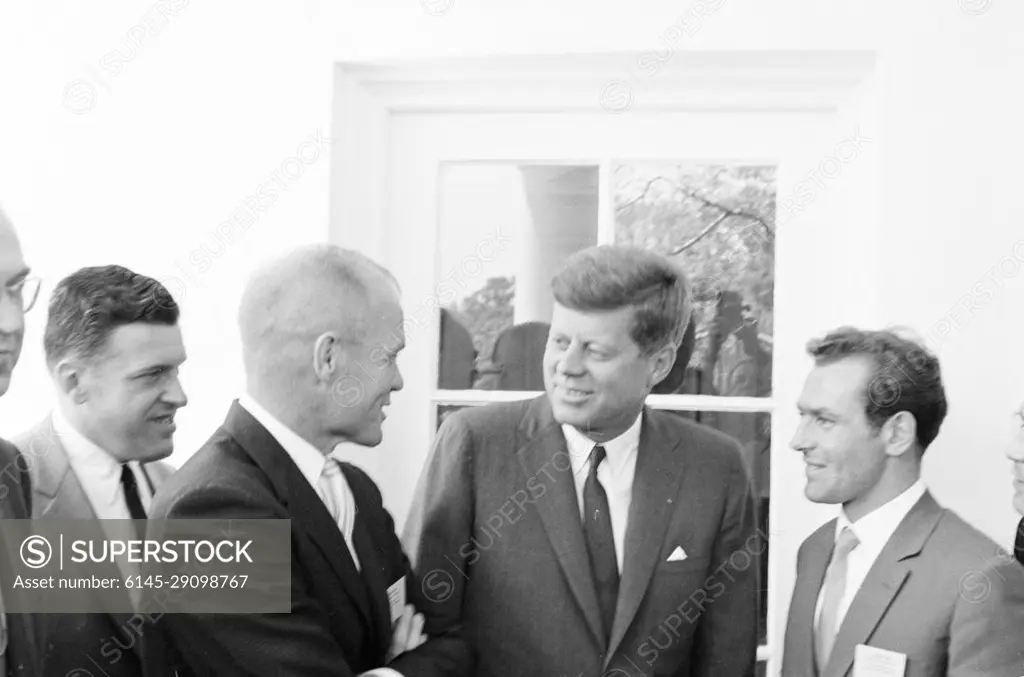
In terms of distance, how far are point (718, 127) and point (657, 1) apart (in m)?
0.29

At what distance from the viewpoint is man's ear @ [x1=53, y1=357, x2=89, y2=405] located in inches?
75.2

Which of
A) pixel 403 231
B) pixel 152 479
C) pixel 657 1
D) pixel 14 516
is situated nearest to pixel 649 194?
pixel 657 1

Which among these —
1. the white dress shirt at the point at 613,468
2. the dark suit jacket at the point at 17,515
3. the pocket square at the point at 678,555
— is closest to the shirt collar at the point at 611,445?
the white dress shirt at the point at 613,468

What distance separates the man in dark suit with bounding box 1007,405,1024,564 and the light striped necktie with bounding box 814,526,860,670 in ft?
1.01

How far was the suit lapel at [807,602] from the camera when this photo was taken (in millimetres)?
1855

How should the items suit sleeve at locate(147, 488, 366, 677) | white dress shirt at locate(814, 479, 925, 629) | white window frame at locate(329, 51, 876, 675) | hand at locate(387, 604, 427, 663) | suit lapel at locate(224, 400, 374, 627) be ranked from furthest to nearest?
white window frame at locate(329, 51, 876, 675) < white dress shirt at locate(814, 479, 925, 629) < hand at locate(387, 604, 427, 663) < suit lapel at locate(224, 400, 374, 627) < suit sleeve at locate(147, 488, 366, 677)

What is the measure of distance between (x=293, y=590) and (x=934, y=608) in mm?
1004

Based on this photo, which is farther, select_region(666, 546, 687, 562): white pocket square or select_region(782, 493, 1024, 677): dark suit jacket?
select_region(666, 546, 687, 562): white pocket square

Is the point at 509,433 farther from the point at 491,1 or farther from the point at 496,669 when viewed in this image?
the point at 491,1

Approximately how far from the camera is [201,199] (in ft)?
7.43

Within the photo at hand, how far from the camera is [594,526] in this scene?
1.92 metres

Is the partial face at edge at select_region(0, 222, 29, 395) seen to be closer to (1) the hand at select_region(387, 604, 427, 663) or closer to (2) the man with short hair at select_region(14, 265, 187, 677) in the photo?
(2) the man with short hair at select_region(14, 265, 187, 677)

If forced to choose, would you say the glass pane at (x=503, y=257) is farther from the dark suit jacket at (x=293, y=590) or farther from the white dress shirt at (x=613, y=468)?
→ the dark suit jacket at (x=293, y=590)

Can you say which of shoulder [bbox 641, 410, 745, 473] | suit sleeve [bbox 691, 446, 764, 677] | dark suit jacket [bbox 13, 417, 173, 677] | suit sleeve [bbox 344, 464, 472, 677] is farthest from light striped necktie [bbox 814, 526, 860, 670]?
dark suit jacket [bbox 13, 417, 173, 677]
